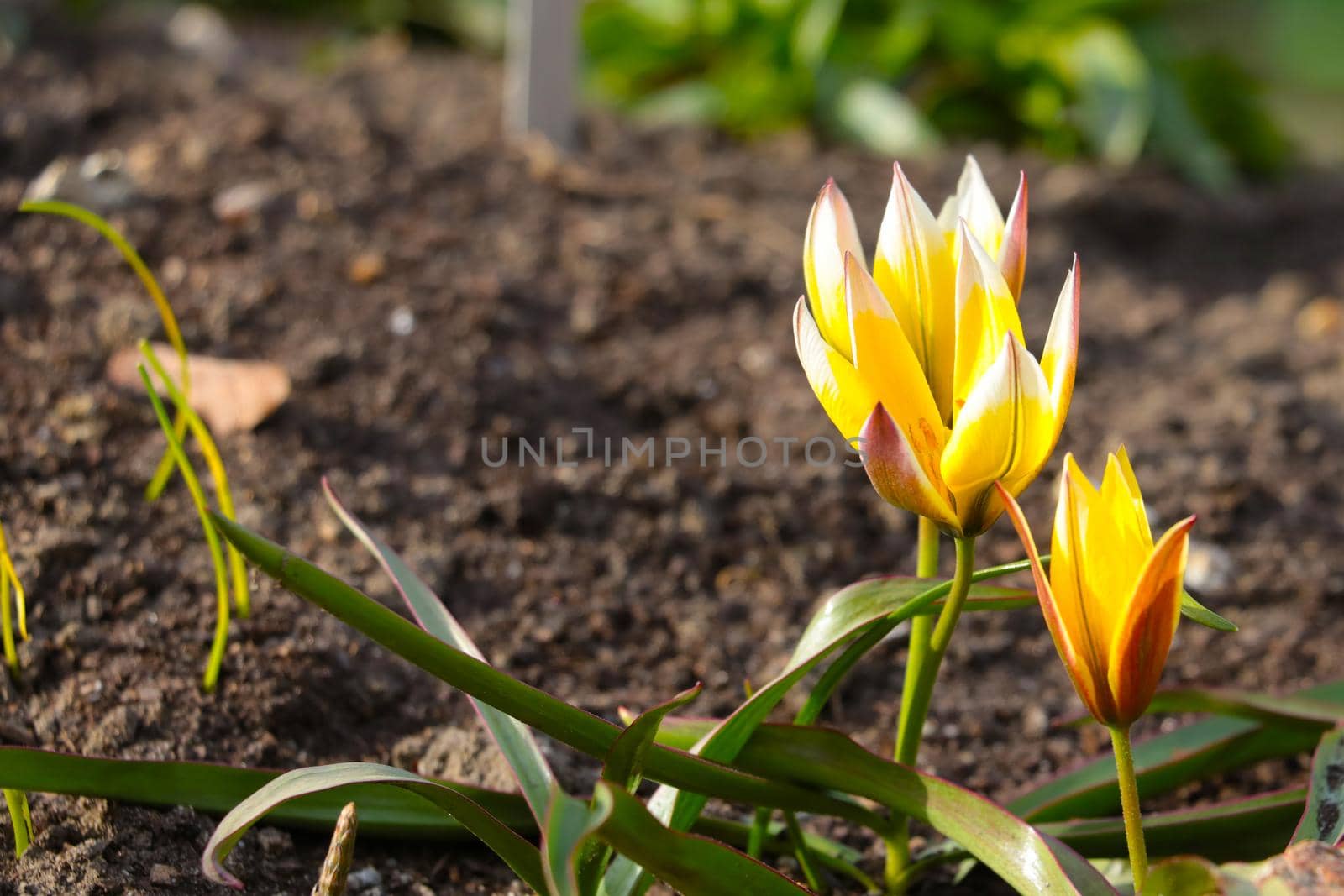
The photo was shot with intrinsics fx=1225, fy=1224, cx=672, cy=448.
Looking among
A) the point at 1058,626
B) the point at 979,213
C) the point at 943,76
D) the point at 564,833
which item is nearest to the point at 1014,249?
the point at 979,213

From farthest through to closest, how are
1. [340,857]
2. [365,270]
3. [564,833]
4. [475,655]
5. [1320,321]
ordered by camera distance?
[1320,321]
[365,270]
[475,655]
[340,857]
[564,833]

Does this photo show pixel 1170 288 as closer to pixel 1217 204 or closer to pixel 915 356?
pixel 1217 204

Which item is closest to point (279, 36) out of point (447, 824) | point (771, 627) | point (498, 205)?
point (498, 205)

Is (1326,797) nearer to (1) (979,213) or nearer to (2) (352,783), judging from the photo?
(1) (979,213)

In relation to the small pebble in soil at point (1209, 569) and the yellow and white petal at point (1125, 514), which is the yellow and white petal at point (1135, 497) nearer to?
the yellow and white petal at point (1125, 514)

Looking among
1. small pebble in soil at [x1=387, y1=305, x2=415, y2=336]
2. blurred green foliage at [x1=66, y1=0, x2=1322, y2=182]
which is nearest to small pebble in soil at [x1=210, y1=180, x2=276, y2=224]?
small pebble in soil at [x1=387, y1=305, x2=415, y2=336]

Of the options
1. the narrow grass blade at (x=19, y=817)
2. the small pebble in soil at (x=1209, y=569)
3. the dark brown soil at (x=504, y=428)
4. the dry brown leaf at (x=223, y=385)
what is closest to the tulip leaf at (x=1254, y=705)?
the dark brown soil at (x=504, y=428)

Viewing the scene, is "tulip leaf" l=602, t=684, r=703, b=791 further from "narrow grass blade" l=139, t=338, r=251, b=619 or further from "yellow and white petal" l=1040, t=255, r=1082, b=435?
"narrow grass blade" l=139, t=338, r=251, b=619
